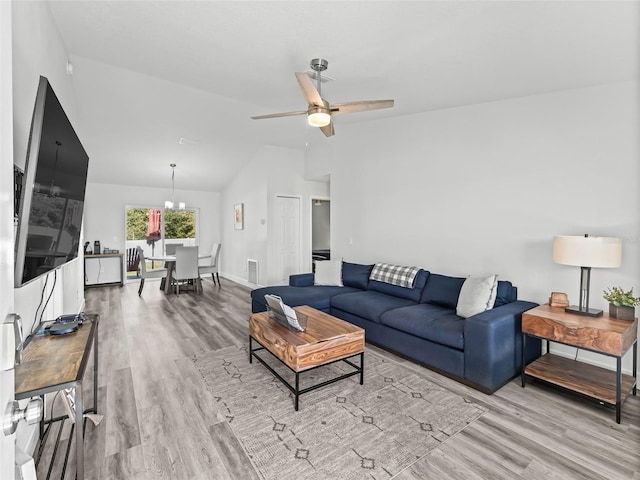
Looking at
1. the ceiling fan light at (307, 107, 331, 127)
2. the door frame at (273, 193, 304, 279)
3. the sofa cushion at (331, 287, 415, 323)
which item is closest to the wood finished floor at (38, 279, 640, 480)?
the sofa cushion at (331, 287, 415, 323)

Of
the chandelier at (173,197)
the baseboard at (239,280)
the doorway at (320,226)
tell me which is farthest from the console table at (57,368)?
A: the doorway at (320,226)

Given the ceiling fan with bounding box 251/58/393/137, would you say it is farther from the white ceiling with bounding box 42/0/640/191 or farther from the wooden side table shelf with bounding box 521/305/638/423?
the wooden side table shelf with bounding box 521/305/638/423

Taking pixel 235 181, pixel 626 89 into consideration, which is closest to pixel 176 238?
pixel 235 181

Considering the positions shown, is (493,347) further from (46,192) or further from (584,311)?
(46,192)

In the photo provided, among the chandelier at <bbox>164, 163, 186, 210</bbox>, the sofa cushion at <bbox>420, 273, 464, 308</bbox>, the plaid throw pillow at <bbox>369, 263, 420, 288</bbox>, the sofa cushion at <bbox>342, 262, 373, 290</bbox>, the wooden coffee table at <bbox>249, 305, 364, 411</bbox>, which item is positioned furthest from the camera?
the chandelier at <bbox>164, 163, 186, 210</bbox>

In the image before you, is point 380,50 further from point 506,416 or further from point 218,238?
point 218,238

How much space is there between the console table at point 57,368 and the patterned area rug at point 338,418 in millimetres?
957

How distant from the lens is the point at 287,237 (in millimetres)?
6441

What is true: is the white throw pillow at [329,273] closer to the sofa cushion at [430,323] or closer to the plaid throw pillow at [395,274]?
the plaid throw pillow at [395,274]

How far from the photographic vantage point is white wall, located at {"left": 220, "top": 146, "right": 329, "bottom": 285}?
20.3ft

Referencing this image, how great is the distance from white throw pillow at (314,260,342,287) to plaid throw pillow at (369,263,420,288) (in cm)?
52

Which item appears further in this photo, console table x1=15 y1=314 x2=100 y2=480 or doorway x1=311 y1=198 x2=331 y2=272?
doorway x1=311 y1=198 x2=331 y2=272

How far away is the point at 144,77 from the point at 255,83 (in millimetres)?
1365

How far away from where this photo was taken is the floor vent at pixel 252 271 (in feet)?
21.4
